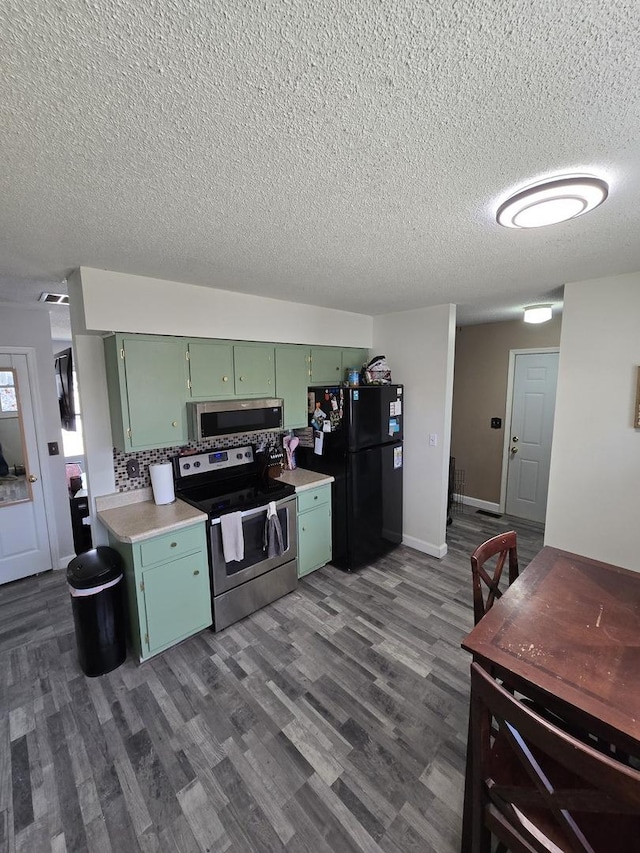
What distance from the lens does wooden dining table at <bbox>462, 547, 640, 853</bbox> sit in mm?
1062

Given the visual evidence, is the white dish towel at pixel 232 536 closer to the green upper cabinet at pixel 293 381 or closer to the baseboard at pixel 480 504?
the green upper cabinet at pixel 293 381

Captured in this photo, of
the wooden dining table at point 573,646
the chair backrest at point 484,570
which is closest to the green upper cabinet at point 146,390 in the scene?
the chair backrest at point 484,570

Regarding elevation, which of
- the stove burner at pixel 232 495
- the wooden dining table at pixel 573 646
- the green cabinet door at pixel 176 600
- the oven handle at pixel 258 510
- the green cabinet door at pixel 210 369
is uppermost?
the green cabinet door at pixel 210 369

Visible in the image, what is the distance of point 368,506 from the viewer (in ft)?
11.1

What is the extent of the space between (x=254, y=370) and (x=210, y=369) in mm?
387

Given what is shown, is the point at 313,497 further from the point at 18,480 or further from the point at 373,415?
the point at 18,480

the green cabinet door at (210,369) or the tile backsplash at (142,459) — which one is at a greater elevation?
the green cabinet door at (210,369)

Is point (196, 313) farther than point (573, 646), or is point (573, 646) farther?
point (196, 313)

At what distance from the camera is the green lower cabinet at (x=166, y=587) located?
221 cm

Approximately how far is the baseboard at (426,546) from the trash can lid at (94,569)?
2716 mm

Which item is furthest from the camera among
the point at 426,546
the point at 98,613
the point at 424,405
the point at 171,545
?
the point at 426,546

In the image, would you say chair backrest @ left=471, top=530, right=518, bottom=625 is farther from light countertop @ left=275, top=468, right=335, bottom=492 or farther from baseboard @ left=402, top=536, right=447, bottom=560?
baseboard @ left=402, top=536, right=447, bottom=560

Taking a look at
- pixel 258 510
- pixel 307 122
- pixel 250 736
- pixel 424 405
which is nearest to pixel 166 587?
pixel 258 510

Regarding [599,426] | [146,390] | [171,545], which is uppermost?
[146,390]
